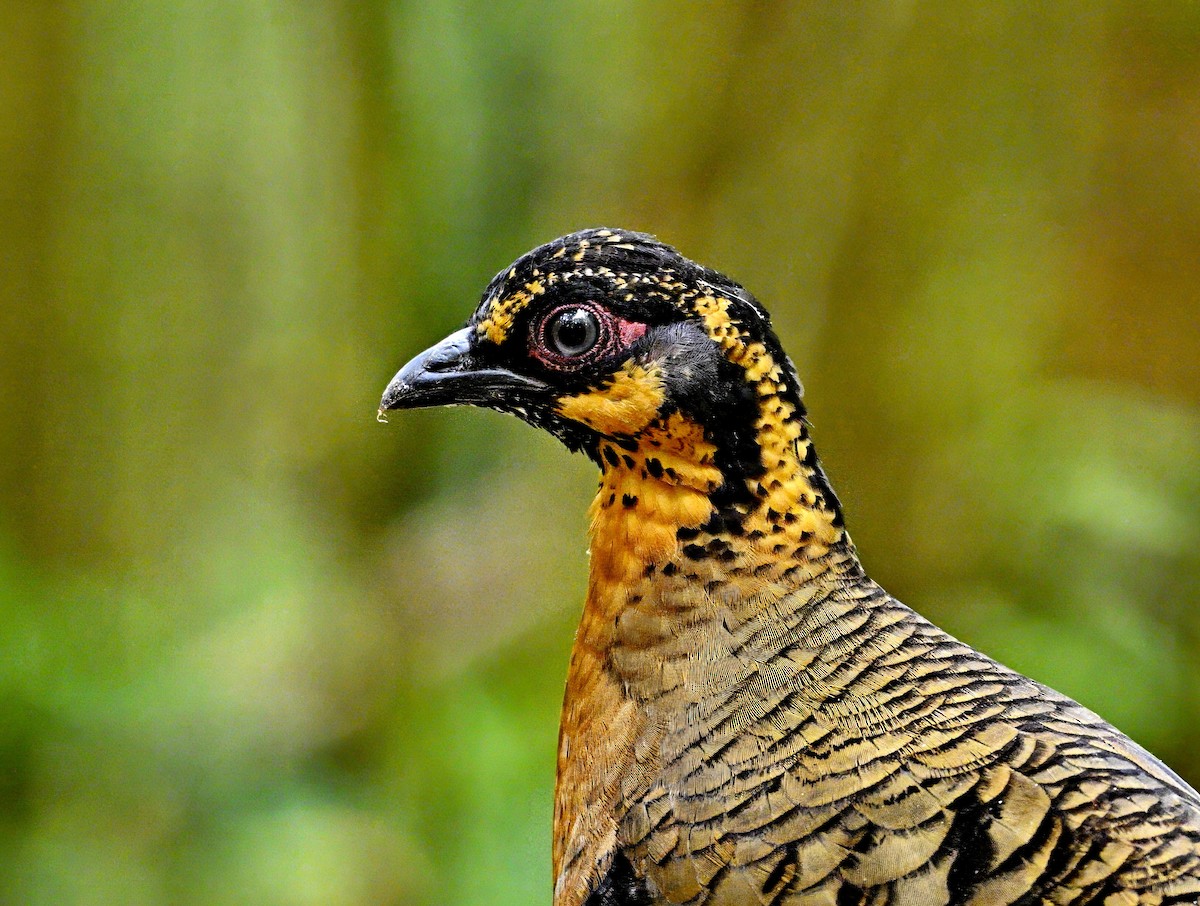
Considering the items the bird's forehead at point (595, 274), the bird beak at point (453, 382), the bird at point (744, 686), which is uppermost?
the bird's forehead at point (595, 274)

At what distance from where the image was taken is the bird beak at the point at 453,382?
2375mm

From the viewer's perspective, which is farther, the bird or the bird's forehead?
the bird's forehead

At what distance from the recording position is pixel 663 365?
2240mm

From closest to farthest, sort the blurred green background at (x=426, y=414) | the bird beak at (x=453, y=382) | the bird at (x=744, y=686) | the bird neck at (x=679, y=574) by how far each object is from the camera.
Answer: the bird at (x=744, y=686) < the bird neck at (x=679, y=574) < the bird beak at (x=453, y=382) < the blurred green background at (x=426, y=414)

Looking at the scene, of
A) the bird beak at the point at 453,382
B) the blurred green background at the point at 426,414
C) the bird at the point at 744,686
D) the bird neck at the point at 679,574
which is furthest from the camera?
the blurred green background at the point at 426,414

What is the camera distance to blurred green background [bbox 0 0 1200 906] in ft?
13.8

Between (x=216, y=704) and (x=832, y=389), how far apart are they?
3120mm

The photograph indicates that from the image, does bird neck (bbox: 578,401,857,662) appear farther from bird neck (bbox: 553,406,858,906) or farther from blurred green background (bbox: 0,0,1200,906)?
blurred green background (bbox: 0,0,1200,906)

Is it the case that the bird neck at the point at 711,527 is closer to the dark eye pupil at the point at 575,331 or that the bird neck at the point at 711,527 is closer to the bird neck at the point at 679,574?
the bird neck at the point at 679,574

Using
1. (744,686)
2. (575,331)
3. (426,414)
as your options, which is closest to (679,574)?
(744,686)

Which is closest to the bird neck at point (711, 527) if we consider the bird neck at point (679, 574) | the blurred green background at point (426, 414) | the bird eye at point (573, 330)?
the bird neck at point (679, 574)

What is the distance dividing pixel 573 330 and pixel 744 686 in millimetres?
790

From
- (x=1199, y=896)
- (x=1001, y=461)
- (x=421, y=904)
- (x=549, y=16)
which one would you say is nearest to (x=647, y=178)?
(x=549, y=16)

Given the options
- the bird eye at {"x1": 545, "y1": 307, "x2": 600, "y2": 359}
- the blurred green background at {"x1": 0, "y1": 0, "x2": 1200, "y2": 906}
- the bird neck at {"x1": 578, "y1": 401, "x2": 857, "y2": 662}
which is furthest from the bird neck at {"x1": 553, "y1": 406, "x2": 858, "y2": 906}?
the blurred green background at {"x1": 0, "y1": 0, "x2": 1200, "y2": 906}
